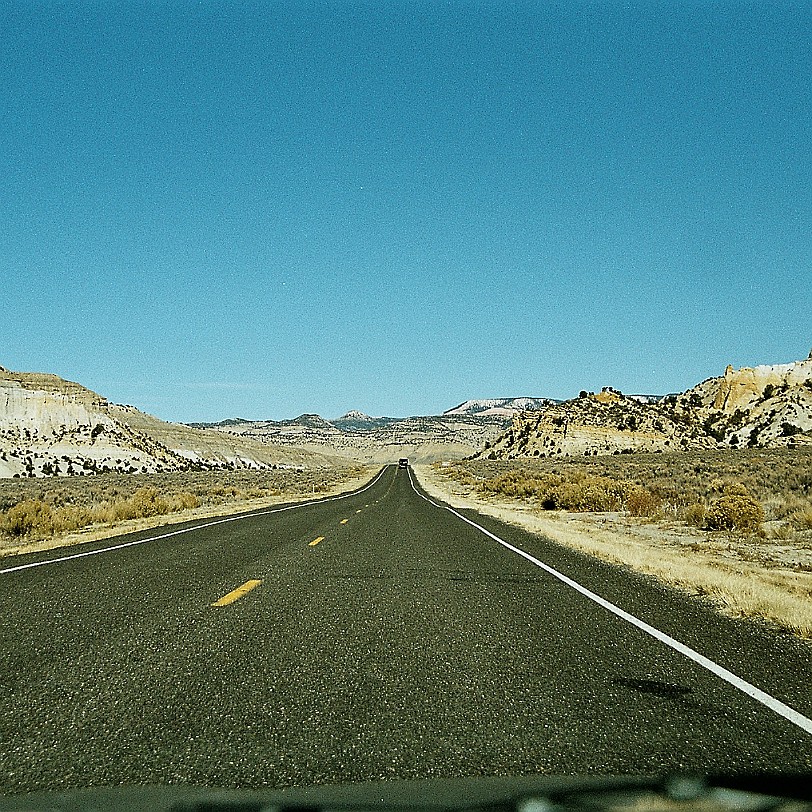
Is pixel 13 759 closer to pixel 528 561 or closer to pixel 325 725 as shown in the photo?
pixel 325 725

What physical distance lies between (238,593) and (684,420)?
385 ft

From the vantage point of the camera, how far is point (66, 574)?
11688 millimetres

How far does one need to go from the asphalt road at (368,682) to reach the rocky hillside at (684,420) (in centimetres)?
A: 9274

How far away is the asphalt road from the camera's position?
13.7 ft

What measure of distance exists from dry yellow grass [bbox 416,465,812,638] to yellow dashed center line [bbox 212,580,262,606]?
6065 mm

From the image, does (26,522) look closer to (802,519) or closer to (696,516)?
(696,516)

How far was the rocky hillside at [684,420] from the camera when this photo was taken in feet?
334

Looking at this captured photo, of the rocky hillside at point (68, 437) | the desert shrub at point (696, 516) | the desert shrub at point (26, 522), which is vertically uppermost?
the rocky hillside at point (68, 437)

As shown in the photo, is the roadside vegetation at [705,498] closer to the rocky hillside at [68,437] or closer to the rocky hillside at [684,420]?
the rocky hillside at [68,437]

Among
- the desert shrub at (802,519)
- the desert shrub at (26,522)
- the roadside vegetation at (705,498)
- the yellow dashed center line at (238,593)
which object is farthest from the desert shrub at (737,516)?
the desert shrub at (26,522)

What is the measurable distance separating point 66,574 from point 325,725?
8.38 m

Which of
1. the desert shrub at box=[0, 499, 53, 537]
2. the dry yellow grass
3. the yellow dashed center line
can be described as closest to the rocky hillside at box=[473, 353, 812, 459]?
the dry yellow grass

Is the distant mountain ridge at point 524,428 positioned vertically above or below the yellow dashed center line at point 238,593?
above

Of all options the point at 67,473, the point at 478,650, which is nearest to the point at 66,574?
the point at 478,650
